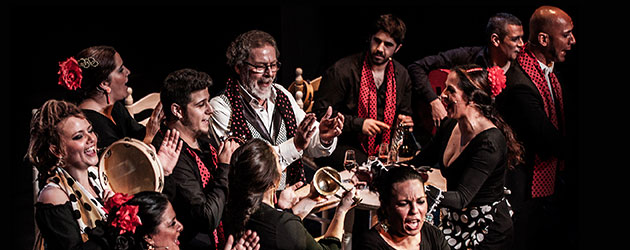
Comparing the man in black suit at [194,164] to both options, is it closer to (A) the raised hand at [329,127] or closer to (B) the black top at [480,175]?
(A) the raised hand at [329,127]

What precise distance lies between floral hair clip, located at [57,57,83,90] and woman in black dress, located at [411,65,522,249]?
2182mm

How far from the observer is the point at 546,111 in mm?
5199

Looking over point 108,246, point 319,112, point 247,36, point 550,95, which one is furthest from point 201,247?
point 550,95

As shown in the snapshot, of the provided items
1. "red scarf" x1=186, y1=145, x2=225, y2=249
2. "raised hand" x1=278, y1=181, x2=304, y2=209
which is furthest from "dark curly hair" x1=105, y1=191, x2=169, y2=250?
"raised hand" x1=278, y1=181, x2=304, y2=209

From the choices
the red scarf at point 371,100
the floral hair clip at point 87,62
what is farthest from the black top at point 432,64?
the floral hair clip at point 87,62

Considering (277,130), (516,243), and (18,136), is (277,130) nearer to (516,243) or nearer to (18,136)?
(516,243)

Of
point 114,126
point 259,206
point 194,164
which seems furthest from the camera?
point 114,126

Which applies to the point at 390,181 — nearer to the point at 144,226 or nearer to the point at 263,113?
the point at 144,226

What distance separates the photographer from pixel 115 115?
4863 mm

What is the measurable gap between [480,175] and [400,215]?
0.74m

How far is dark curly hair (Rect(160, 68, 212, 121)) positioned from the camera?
4.07m

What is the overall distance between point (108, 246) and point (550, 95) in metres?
3.21

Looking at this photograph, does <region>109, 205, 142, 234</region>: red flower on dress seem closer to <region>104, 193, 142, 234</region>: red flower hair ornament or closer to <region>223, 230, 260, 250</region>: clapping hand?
<region>104, 193, 142, 234</region>: red flower hair ornament

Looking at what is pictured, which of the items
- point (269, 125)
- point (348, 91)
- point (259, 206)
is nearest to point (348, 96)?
point (348, 91)
